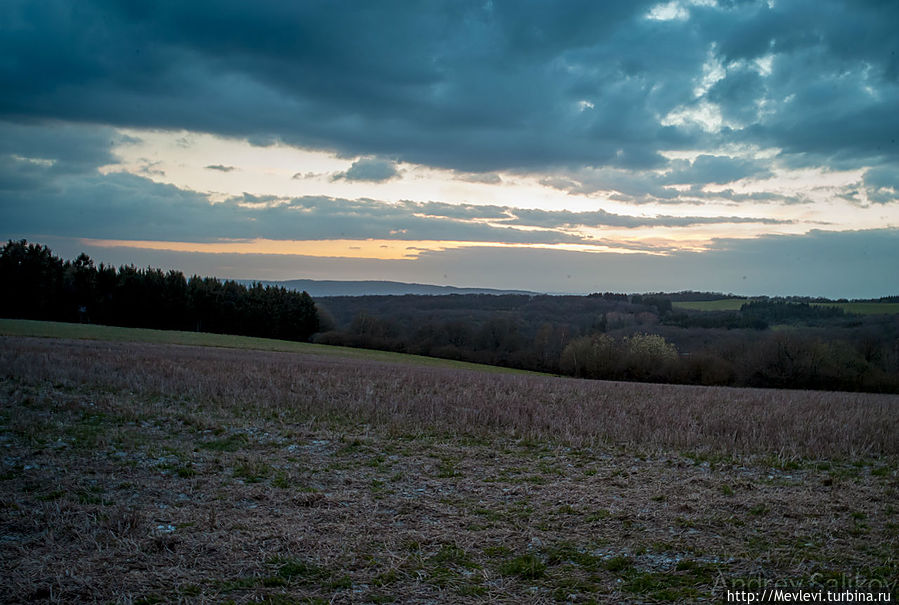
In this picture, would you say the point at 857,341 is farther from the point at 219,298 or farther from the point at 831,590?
the point at 219,298

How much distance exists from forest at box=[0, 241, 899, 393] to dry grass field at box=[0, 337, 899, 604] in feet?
104

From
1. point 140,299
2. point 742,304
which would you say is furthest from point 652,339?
point 140,299

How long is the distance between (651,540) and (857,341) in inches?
2018

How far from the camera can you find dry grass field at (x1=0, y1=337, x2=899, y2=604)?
178 inches

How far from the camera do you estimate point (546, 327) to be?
65.5m

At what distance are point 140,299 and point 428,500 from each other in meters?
72.4

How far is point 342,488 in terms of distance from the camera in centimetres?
734

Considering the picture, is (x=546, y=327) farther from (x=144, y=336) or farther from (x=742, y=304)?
(x=144, y=336)

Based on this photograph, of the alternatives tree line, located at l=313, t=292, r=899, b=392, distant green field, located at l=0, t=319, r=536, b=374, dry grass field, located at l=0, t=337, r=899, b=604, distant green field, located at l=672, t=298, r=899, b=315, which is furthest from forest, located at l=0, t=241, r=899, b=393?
dry grass field, located at l=0, t=337, r=899, b=604

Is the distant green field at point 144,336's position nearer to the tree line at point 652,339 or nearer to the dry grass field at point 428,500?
the tree line at point 652,339

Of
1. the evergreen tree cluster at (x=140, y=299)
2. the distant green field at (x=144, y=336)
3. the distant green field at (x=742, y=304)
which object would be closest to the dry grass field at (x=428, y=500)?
the distant green field at (x=144, y=336)

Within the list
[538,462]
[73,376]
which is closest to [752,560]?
[538,462]

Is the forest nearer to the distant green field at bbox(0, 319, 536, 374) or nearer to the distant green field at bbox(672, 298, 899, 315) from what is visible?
the distant green field at bbox(672, 298, 899, 315)

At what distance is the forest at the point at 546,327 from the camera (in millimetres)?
41750
